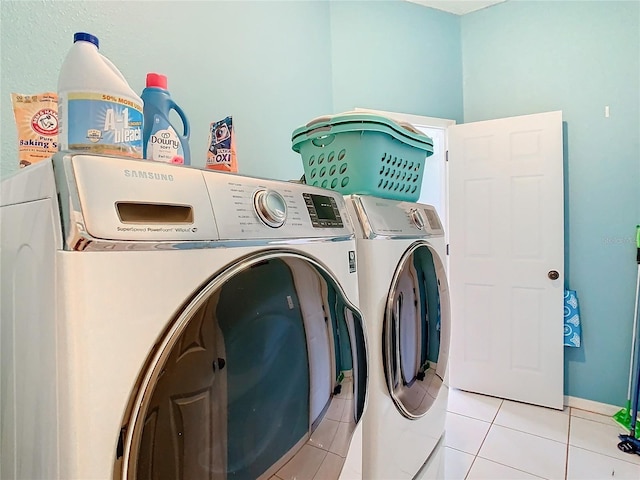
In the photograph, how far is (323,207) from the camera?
34.3 inches

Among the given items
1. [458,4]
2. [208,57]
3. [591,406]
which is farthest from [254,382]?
[458,4]

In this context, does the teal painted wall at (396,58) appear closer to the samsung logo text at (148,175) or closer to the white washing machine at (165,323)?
the white washing machine at (165,323)

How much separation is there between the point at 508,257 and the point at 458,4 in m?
1.88

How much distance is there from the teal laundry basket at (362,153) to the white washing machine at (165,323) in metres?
0.38

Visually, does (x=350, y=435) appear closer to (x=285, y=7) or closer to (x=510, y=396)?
(x=285, y=7)

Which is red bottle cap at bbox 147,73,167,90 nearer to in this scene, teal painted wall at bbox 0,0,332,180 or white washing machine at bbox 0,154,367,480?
teal painted wall at bbox 0,0,332,180

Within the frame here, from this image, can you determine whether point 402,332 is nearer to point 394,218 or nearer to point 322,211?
point 394,218

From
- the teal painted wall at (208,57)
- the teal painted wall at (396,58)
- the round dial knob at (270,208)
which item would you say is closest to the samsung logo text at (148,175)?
the round dial knob at (270,208)

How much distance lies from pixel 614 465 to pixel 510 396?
75 centimetres

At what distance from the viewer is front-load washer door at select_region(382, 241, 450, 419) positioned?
3.45 ft

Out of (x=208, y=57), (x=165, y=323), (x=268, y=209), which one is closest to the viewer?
(x=165, y=323)

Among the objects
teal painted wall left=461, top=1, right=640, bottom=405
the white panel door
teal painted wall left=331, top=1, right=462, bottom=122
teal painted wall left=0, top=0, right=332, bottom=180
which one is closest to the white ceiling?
teal painted wall left=331, top=1, right=462, bottom=122

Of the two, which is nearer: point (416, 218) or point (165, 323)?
point (165, 323)

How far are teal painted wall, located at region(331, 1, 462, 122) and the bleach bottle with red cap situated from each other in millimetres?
1412
